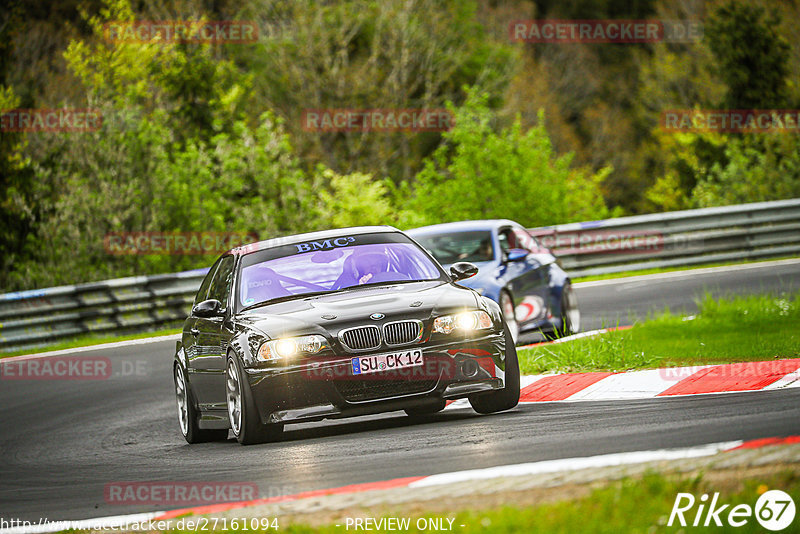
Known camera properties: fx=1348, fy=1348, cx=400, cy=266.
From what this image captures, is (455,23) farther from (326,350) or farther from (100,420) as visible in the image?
(326,350)

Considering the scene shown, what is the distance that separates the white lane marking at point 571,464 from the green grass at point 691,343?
4464 mm

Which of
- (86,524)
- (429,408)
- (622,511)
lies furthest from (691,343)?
(622,511)

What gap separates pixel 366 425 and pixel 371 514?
435 centimetres

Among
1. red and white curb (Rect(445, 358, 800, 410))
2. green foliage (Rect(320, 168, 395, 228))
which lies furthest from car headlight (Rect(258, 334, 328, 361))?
green foliage (Rect(320, 168, 395, 228))

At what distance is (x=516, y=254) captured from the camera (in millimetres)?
14992

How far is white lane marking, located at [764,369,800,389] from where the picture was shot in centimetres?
920

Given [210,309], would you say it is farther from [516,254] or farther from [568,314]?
[568,314]

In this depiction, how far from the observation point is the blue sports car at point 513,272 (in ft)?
48.1

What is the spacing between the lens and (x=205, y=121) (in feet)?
118

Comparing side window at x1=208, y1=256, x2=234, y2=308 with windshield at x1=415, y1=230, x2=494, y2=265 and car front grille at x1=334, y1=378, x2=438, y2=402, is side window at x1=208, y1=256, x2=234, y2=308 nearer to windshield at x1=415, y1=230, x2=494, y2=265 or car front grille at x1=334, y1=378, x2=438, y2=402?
→ car front grille at x1=334, y1=378, x2=438, y2=402

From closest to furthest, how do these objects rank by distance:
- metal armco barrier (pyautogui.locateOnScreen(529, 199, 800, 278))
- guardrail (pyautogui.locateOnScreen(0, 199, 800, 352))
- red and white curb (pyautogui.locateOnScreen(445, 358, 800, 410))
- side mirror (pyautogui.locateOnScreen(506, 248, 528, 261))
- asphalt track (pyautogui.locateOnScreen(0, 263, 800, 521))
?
asphalt track (pyautogui.locateOnScreen(0, 263, 800, 521))
red and white curb (pyautogui.locateOnScreen(445, 358, 800, 410))
side mirror (pyautogui.locateOnScreen(506, 248, 528, 261))
guardrail (pyautogui.locateOnScreen(0, 199, 800, 352))
metal armco barrier (pyautogui.locateOnScreen(529, 199, 800, 278))

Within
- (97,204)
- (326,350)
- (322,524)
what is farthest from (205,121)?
(322,524)

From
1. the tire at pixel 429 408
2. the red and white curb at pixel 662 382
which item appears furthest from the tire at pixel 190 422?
the red and white curb at pixel 662 382

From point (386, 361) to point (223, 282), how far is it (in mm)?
2300
